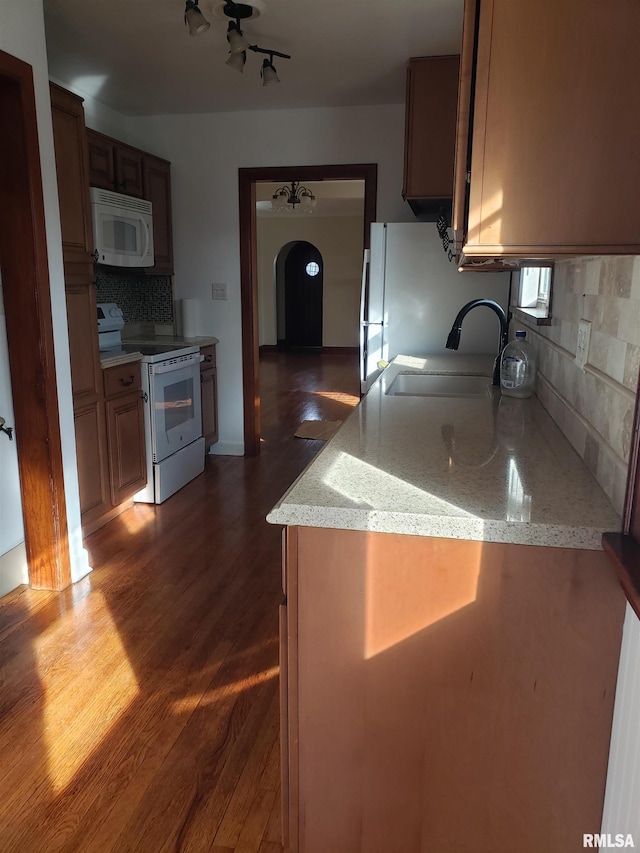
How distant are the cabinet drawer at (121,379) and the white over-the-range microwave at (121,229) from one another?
58 centimetres

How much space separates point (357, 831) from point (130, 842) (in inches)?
23.1

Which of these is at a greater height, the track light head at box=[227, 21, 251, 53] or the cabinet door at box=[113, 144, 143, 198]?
the track light head at box=[227, 21, 251, 53]

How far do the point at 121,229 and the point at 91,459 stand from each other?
56.4 inches

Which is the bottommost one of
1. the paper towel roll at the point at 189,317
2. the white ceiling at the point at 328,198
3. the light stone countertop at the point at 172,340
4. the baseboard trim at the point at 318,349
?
the baseboard trim at the point at 318,349

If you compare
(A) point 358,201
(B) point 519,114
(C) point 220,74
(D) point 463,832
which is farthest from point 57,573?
(A) point 358,201

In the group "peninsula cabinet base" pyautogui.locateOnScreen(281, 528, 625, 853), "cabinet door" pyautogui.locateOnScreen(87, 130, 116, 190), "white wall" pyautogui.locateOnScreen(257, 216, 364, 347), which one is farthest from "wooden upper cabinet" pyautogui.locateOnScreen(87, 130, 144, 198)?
"white wall" pyautogui.locateOnScreen(257, 216, 364, 347)

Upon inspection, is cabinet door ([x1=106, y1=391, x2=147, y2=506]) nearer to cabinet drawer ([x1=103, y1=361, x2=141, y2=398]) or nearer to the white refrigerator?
cabinet drawer ([x1=103, y1=361, x2=141, y2=398])

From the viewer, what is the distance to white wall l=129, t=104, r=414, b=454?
162 inches

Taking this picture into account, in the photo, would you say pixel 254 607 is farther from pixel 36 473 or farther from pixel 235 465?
pixel 235 465

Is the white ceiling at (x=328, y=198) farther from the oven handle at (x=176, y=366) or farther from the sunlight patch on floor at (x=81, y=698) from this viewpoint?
the sunlight patch on floor at (x=81, y=698)

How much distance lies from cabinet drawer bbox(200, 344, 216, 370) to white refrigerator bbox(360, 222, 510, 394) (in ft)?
4.09

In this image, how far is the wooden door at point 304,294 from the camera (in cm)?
1151

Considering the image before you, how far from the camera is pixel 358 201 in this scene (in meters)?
9.41

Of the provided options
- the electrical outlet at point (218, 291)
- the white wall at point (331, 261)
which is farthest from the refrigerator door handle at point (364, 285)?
the white wall at point (331, 261)
